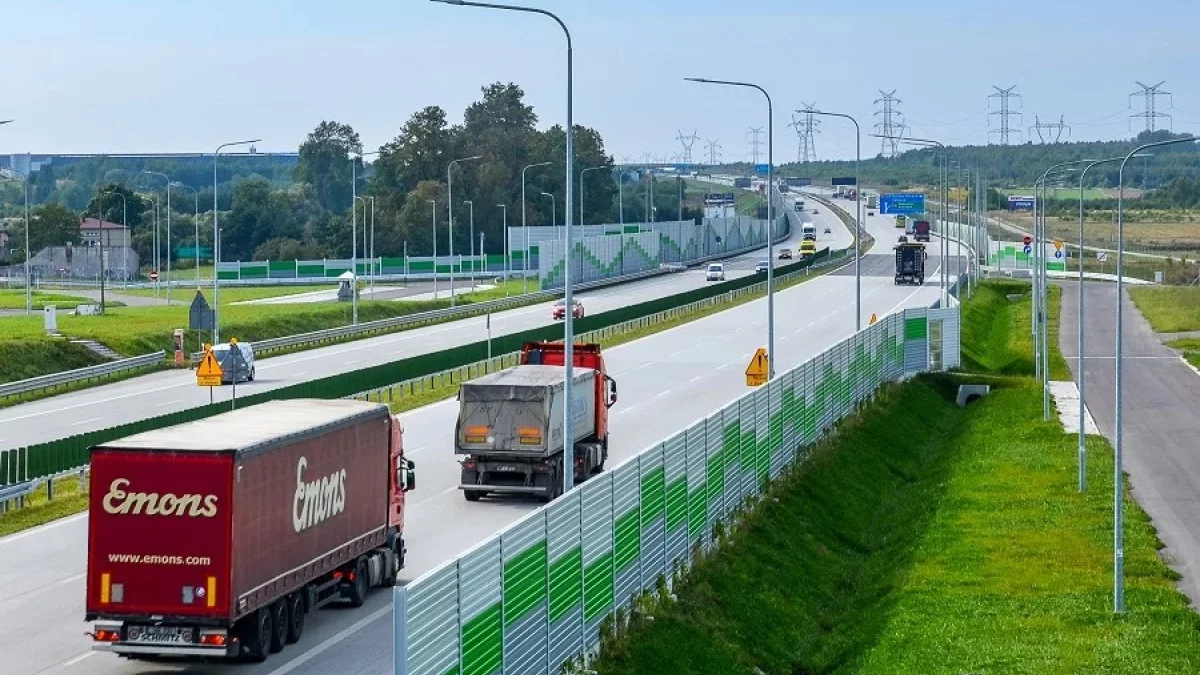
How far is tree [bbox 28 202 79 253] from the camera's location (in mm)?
156250

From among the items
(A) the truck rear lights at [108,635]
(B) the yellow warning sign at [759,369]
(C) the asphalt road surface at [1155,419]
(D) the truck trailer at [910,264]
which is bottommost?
(C) the asphalt road surface at [1155,419]

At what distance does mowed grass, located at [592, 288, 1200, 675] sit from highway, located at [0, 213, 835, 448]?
64.8 feet

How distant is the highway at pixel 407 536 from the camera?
2222cm

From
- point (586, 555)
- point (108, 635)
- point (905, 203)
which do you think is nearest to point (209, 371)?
point (108, 635)

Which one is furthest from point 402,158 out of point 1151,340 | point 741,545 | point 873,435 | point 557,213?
point 741,545

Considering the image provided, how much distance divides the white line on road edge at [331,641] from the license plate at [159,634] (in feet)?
4.15

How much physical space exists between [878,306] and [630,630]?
258 feet

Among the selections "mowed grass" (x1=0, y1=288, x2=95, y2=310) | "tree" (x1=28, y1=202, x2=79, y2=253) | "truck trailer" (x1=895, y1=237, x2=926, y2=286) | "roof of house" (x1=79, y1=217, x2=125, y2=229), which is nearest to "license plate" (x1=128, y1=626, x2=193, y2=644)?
"mowed grass" (x1=0, y1=288, x2=95, y2=310)

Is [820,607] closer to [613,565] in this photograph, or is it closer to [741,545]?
[741,545]

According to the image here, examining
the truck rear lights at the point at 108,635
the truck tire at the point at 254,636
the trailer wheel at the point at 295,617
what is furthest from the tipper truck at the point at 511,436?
the truck rear lights at the point at 108,635

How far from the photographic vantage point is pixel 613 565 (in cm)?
2312

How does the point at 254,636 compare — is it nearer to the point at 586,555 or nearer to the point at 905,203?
the point at 586,555

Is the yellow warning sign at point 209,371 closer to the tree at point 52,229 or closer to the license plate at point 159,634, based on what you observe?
the license plate at point 159,634

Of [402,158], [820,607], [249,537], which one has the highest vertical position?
[402,158]
